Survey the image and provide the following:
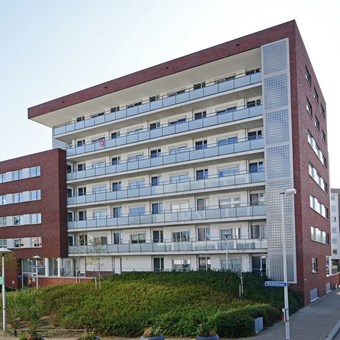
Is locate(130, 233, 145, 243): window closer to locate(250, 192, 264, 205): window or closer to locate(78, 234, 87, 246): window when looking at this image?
locate(78, 234, 87, 246): window

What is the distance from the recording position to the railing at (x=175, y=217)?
104ft

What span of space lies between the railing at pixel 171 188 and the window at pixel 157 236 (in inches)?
136

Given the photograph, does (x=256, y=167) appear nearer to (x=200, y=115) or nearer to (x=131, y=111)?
(x=200, y=115)

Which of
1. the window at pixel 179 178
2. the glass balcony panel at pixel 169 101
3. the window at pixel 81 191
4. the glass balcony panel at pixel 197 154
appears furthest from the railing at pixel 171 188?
the glass balcony panel at pixel 169 101

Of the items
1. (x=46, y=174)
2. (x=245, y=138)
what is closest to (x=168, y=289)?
(x=245, y=138)

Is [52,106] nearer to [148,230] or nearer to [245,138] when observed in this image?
[148,230]

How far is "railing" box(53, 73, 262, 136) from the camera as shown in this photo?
32787mm

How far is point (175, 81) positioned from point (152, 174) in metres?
8.37

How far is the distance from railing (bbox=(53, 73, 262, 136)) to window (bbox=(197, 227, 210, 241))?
1052 cm

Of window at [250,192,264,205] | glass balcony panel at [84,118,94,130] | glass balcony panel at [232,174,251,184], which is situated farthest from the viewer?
glass balcony panel at [84,118,94,130]

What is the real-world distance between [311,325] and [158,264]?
60.2 feet

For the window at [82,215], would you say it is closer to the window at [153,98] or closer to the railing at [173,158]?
the railing at [173,158]

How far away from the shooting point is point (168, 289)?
2470cm

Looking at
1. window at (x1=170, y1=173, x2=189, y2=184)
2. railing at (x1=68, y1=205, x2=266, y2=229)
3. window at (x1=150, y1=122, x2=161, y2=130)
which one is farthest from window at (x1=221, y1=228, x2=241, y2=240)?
window at (x1=150, y1=122, x2=161, y2=130)
